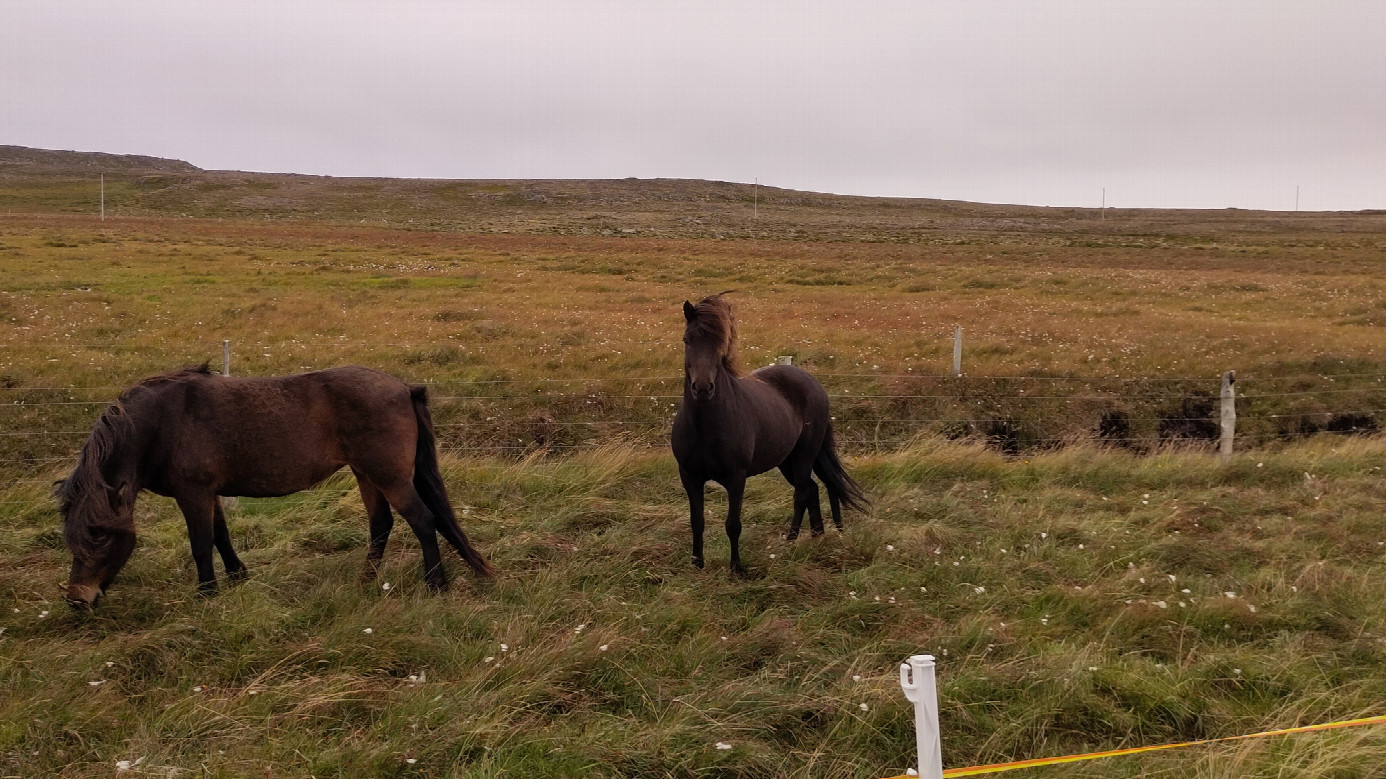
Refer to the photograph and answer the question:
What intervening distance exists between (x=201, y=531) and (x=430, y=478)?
1.40 m

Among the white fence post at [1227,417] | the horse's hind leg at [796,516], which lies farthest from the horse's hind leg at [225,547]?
the white fence post at [1227,417]

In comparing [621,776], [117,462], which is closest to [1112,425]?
[621,776]

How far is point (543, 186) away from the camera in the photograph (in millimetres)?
94812

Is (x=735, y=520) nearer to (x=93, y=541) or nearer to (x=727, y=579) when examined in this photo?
(x=727, y=579)

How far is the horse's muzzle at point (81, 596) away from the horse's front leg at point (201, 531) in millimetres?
536

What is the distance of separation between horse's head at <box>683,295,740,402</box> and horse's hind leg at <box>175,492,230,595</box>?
3.16 metres

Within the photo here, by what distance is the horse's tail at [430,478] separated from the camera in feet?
18.8

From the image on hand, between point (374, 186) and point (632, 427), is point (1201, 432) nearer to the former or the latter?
point (632, 427)

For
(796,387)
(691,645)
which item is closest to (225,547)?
(691,645)

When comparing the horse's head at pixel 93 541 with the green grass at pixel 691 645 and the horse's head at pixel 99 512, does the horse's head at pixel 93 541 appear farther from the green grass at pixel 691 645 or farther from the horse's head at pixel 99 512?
the green grass at pixel 691 645

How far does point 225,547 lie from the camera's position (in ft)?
18.3

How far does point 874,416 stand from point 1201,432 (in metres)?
4.80

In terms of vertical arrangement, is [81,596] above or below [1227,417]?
below

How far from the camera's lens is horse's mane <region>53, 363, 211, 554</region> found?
186 inches
